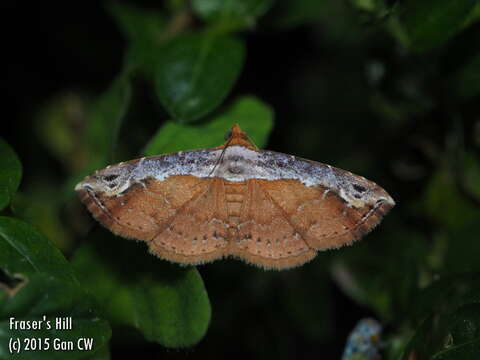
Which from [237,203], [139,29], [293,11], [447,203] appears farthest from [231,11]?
[447,203]

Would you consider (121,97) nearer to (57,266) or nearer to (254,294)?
(57,266)

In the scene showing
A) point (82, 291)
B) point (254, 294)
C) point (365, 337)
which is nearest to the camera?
point (82, 291)

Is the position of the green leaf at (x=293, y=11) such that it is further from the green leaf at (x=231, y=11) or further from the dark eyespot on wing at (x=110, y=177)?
the dark eyespot on wing at (x=110, y=177)

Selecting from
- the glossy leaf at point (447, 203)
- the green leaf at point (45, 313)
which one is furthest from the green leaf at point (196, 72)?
the glossy leaf at point (447, 203)

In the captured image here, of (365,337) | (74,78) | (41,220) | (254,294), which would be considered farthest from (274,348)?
(74,78)

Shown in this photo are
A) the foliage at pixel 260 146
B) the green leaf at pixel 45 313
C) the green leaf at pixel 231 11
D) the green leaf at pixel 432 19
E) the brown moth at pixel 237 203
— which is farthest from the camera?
the green leaf at pixel 231 11

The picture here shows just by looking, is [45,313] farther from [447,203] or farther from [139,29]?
[447,203]
